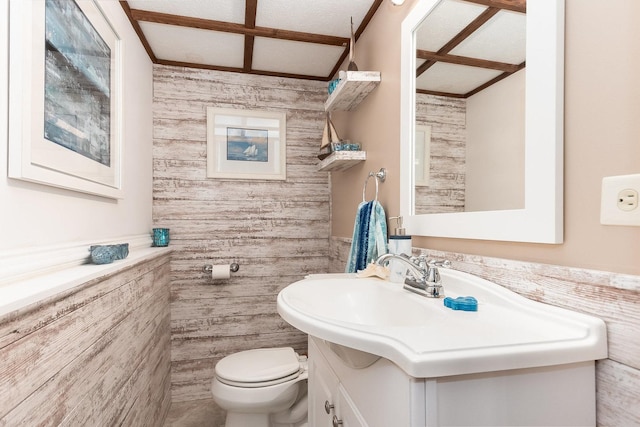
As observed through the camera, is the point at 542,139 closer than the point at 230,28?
Yes

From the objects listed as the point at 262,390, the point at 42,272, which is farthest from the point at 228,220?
the point at 42,272

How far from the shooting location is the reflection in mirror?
84 cm

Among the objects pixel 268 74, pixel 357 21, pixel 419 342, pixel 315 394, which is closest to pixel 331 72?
pixel 268 74

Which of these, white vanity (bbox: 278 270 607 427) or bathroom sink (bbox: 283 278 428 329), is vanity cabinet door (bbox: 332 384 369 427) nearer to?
white vanity (bbox: 278 270 607 427)

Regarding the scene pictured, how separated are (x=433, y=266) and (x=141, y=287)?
127cm

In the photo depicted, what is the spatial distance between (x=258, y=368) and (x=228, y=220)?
1.06 metres

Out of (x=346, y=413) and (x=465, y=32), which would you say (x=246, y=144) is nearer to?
(x=465, y=32)

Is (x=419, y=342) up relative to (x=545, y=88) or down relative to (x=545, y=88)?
down

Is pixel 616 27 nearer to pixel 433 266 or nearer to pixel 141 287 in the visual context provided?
pixel 433 266

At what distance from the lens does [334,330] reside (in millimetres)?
607

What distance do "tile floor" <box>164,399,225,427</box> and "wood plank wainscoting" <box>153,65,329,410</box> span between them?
0.17ft

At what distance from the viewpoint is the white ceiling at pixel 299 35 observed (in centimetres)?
97

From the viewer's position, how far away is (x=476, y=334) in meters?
0.61

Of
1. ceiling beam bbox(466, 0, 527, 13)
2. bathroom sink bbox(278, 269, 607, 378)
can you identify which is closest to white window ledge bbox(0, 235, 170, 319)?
bathroom sink bbox(278, 269, 607, 378)
